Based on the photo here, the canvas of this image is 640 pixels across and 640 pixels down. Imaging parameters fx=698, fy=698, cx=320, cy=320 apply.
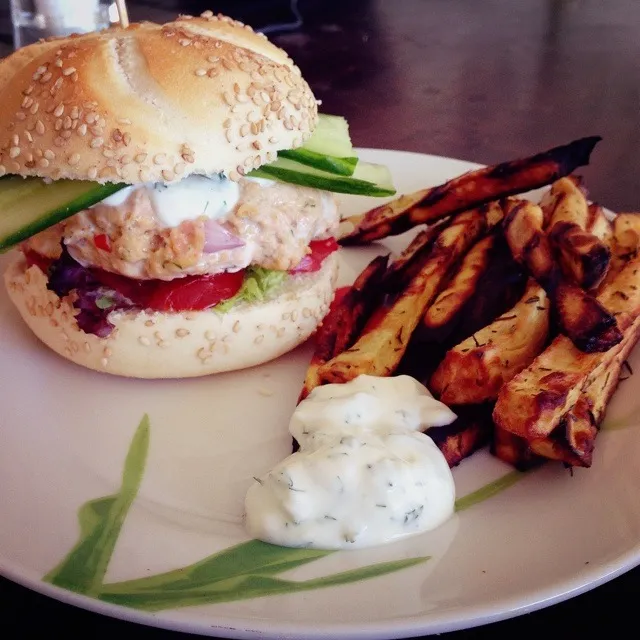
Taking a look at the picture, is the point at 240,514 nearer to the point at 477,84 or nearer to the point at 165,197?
the point at 165,197

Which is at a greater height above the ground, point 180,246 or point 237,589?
point 180,246

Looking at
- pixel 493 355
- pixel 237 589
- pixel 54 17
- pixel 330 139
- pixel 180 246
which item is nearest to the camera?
pixel 237 589

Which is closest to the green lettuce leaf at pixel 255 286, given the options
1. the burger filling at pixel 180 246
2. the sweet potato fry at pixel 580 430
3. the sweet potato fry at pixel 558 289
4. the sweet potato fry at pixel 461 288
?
the burger filling at pixel 180 246

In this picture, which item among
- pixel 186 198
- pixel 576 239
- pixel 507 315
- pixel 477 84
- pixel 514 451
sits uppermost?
pixel 186 198

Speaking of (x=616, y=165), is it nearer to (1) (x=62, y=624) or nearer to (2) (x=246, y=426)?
(2) (x=246, y=426)

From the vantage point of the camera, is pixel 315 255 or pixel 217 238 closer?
pixel 217 238

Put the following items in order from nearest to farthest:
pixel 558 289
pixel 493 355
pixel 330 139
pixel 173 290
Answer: pixel 493 355 → pixel 558 289 → pixel 173 290 → pixel 330 139

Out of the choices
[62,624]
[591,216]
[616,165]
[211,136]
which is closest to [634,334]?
[591,216]

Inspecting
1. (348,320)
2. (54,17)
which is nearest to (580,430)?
(348,320)

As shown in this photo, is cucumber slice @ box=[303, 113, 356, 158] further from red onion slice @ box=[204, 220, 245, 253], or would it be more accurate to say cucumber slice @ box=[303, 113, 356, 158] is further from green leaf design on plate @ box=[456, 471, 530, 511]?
green leaf design on plate @ box=[456, 471, 530, 511]
